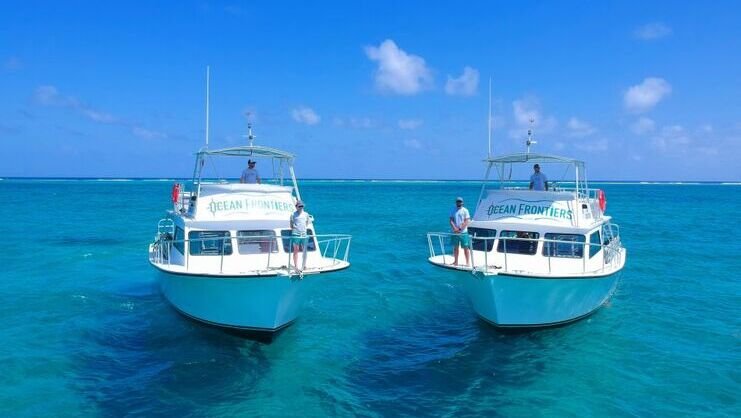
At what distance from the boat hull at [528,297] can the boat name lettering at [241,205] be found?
16.6ft

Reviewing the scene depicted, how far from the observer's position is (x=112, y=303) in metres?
15.4

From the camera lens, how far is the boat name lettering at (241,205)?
13.1 meters

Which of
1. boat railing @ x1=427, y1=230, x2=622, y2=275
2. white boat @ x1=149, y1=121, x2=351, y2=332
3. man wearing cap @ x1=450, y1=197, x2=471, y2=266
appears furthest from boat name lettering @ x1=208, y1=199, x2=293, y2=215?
man wearing cap @ x1=450, y1=197, x2=471, y2=266

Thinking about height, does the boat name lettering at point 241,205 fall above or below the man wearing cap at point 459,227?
above

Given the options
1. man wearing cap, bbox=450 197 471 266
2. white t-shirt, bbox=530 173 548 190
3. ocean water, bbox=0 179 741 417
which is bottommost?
ocean water, bbox=0 179 741 417

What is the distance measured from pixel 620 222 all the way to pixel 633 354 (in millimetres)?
32303

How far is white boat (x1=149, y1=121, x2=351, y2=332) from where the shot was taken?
35.6 feet

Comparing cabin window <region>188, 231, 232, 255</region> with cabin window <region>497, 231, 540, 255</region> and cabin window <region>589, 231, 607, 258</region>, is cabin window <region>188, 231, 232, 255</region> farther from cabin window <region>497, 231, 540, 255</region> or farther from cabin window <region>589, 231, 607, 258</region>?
cabin window <region>589, 231, 607, 258</region>

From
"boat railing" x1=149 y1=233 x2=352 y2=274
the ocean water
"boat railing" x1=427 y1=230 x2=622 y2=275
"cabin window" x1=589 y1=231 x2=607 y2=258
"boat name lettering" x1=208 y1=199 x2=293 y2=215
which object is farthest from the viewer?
"cabin window" x1=589 y1=231 x2=607 y2=258

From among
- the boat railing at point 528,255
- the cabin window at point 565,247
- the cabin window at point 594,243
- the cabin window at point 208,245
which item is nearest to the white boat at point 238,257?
the cabin window at point 208,245

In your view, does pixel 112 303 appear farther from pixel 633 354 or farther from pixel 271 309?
pixel 633 354

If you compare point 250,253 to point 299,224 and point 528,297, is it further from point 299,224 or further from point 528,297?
point 528,297

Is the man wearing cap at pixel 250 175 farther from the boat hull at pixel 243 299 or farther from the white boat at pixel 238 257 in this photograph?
the boat hull at pixel 243 299

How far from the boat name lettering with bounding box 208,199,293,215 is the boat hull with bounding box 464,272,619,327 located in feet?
16.6
